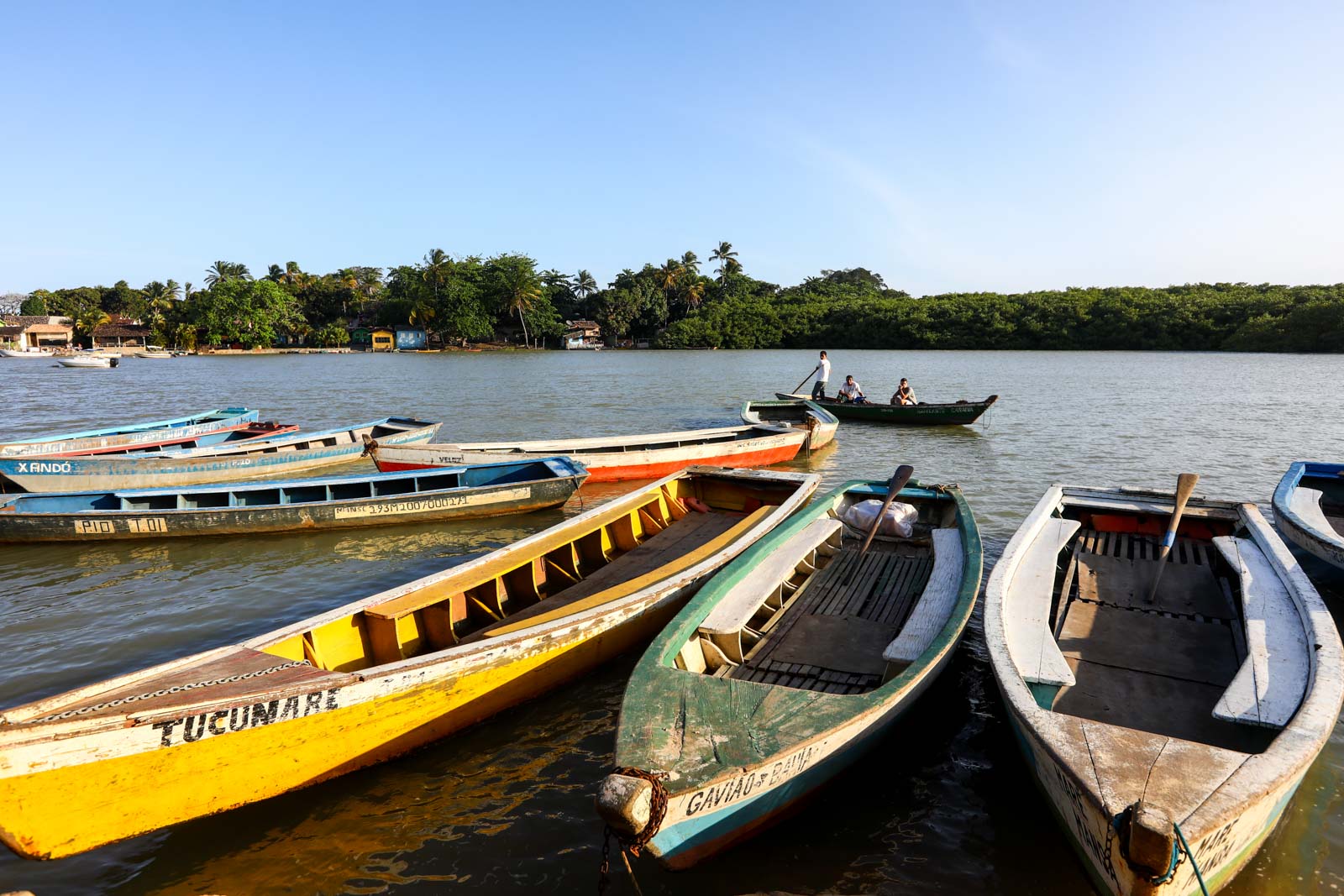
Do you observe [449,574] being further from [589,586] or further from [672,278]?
[672,278]

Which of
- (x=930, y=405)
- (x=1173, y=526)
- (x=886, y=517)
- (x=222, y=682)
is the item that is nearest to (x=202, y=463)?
(x=222, y=682)

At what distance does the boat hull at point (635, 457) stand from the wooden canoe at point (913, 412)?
20.1 feet

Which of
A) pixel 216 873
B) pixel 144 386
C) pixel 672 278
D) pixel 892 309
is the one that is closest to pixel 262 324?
pixel 144 386

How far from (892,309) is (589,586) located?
247 ft

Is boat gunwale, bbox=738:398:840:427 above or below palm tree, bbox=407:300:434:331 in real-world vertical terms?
below

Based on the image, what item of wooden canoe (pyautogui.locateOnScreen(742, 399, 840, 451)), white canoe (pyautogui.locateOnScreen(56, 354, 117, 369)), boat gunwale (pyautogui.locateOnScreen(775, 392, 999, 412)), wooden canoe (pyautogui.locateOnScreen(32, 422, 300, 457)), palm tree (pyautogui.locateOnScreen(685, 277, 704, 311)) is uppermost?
palm tree (pyautogui.locateOnScreen(685, 277, 704, 311))

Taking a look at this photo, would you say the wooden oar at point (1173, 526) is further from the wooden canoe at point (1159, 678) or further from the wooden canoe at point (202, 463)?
the wooden canoe at point (202, 463)

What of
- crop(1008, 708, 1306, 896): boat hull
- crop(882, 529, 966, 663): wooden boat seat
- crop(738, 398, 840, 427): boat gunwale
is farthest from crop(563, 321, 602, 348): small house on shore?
crop(1008, 708, 1306, 896): boat hull

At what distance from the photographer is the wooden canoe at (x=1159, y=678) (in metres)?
3.15

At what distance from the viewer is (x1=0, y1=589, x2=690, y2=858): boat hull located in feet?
11.3

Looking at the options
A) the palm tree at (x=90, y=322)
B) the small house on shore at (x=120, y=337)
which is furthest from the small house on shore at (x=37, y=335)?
the small house on shore at (x=120, y=337)

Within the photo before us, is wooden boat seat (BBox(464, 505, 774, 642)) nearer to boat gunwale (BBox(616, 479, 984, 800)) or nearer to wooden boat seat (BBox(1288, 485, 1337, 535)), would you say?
boat gunwale (BBox(616, 479, 984, 800))

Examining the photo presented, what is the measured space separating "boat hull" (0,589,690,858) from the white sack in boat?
3962 mm

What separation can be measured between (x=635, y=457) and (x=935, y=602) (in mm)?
8671
